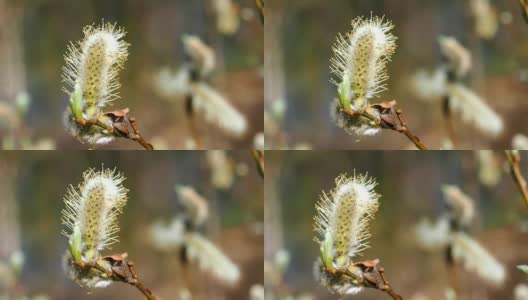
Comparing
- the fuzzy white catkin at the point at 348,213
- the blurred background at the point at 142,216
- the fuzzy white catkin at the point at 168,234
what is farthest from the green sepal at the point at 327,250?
the fuzzy white catkin at the point at 168,234

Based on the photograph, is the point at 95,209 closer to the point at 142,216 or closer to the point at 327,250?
the point at 142,216

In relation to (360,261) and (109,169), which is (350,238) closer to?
(360,261)

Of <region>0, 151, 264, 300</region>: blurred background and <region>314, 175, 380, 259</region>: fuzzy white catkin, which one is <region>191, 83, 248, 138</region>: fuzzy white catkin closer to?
<region>0, 151, 264, 300</region>: blurred background

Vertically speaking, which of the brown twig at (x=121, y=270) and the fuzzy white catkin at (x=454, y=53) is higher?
the fuzzy white catkin at (x=454, y=53)

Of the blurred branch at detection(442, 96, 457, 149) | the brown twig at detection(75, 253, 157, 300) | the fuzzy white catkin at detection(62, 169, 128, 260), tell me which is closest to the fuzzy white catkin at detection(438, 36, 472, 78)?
the blurred branch at detection(442, 96, 457, 149)

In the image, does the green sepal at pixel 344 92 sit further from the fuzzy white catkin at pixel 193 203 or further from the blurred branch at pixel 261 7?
the fuzzy white catkin at pixel 193 203

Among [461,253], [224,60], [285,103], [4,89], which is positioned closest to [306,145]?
[285,103]
